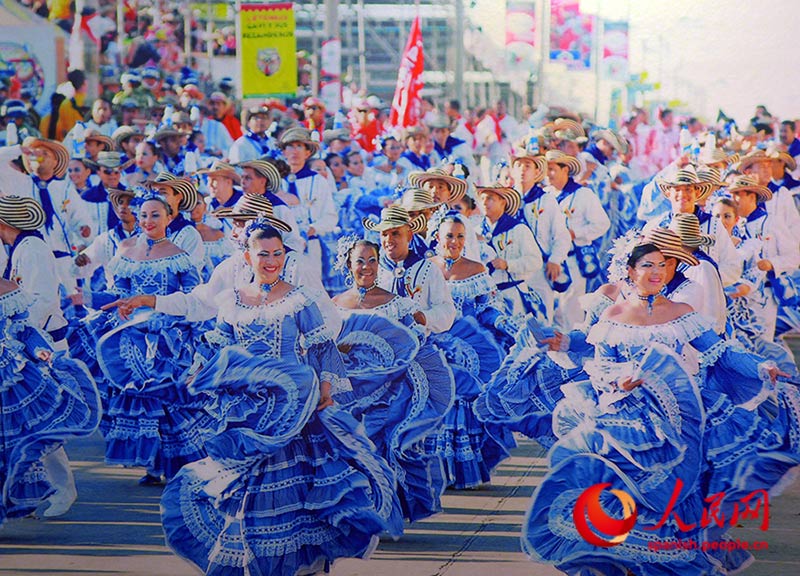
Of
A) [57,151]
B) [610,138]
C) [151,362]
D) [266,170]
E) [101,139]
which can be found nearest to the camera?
[151,362]

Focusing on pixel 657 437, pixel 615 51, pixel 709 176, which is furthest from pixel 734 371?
pixel 615 51

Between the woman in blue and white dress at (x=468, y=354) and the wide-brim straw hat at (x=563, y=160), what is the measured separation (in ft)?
13.9

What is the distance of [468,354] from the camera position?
30.6 ft

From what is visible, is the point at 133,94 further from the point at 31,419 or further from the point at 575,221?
the point at 31,419

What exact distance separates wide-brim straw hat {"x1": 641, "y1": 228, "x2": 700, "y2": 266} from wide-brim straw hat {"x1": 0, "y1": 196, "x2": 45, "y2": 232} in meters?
3.36

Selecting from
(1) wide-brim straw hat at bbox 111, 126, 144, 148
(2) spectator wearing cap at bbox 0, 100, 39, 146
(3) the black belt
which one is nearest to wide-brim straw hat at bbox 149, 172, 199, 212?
(3) the black belt

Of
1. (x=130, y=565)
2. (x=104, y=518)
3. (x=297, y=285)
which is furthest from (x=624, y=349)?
(x=104, y=518)

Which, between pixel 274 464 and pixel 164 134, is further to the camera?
pixel 164 134

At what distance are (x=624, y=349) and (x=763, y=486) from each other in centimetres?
84

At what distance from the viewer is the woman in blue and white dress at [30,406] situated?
7957mm

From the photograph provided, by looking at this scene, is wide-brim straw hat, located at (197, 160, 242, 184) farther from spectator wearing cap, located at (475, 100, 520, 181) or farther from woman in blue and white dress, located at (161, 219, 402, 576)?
spectator wearing cap, located at (475, 100, 520, 181)

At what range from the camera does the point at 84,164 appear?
14.7 metres

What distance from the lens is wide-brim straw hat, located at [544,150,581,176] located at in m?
13.9

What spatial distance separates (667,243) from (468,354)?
7.99ft
